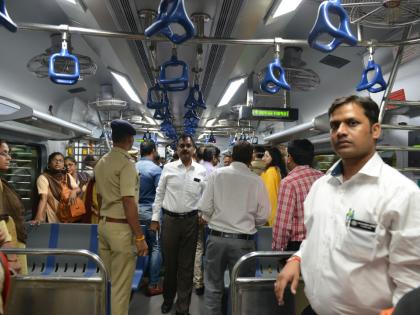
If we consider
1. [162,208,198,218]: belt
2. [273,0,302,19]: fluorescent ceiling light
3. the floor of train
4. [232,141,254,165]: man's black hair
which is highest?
[273,0,302,19]: fluorescent ceiling light

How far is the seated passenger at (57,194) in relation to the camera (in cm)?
433

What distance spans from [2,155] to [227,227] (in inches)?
86.3

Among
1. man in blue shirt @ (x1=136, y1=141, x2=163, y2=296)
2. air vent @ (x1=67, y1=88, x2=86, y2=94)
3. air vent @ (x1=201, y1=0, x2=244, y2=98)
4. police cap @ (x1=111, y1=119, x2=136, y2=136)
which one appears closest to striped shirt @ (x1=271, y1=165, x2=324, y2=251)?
police cap @ (x1=111, y1=119, x2=136, y2=136)

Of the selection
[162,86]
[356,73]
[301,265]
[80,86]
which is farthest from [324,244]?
[80,86]

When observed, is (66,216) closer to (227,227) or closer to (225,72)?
(227,227)

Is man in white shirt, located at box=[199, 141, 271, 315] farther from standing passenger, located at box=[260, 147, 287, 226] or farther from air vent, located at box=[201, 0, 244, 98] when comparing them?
air vent, located at box=[201, 0, 244, 98]

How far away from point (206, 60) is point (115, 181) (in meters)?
3.10

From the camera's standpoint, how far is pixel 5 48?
16.4 feet

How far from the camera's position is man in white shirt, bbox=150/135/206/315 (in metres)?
3.61

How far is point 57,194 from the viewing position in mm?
4414

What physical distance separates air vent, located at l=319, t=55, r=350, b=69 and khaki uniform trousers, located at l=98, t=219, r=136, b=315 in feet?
14.9

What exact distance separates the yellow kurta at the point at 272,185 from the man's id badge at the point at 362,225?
9.10 ft

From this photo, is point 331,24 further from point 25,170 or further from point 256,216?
point 25,170

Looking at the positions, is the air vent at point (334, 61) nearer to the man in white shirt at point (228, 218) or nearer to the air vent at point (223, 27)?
the air vent at point (223, 27)
